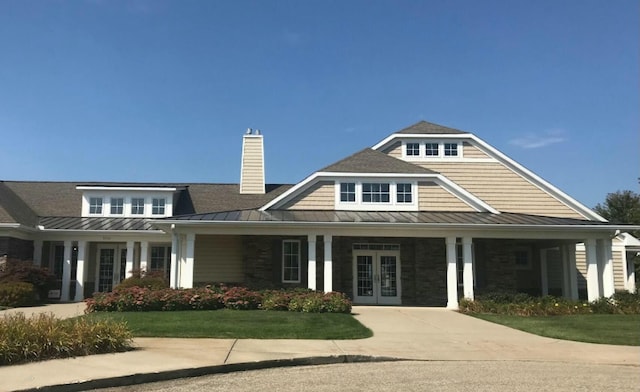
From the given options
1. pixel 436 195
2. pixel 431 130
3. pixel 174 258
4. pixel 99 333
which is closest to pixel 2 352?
pixel 99 333

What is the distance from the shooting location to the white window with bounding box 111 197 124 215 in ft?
84.6

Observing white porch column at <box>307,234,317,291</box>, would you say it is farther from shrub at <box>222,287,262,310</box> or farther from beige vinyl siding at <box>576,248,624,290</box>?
beige vinyl siding at <box>576,248,624,290</box>

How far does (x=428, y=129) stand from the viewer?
25734mm

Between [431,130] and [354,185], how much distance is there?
595 cm

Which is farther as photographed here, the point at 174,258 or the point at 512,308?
the point at 174,258

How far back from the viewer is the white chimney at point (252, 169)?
28484 mm

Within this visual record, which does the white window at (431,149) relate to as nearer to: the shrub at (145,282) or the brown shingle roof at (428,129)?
the brown shingle roof at (428,129)

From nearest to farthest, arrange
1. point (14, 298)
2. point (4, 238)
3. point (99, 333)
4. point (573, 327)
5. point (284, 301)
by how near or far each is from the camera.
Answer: point (99, 333) < point (573, 327) < point (284, 301) < point (14, 298) < point (4, 238)

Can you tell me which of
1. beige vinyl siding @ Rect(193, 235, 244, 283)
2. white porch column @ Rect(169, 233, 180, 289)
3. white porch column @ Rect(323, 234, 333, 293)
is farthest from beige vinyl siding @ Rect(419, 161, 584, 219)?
white porch column @ Rect(169, 233, 180, 289)

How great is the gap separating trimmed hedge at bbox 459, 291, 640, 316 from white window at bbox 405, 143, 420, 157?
871cm

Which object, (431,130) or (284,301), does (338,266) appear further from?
(431,130)

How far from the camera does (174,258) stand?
19.4 meters

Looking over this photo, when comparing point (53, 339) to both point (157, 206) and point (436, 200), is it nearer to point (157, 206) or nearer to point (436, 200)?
point (436, 200)

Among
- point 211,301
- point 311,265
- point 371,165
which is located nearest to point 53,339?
point 211,301
